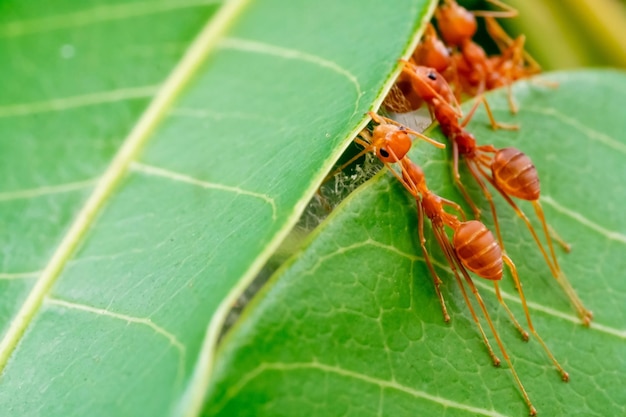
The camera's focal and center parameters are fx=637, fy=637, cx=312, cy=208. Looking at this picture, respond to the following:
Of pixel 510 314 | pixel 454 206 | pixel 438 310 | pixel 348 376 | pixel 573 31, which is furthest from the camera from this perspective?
pixel 573 31

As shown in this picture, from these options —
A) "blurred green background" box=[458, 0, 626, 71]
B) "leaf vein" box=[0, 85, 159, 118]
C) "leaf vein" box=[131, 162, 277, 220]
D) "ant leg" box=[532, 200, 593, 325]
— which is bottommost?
"ant leg" box=[532, 200, 593, 325]

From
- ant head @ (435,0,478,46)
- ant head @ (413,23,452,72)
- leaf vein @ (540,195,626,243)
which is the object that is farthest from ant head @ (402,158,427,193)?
ant head @ (435,0,478,46)

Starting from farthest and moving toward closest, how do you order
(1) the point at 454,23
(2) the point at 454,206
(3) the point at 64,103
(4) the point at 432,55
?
(1) the point at 454,23
(4) the point at 432,55
(3) the point at 64,103
(2) the point at 454,206

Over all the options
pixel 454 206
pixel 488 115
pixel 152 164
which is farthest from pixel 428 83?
pixel 152 164

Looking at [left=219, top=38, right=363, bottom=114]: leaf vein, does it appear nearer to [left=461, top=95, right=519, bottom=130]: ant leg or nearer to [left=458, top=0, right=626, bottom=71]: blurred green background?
[left=461, top=95, right=519, bottom=130]: ant leg

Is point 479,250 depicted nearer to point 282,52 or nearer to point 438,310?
point 438,310

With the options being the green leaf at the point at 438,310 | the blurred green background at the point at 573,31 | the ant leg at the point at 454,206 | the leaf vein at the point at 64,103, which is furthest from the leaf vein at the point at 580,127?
the leaf vein at the point at 64,103
